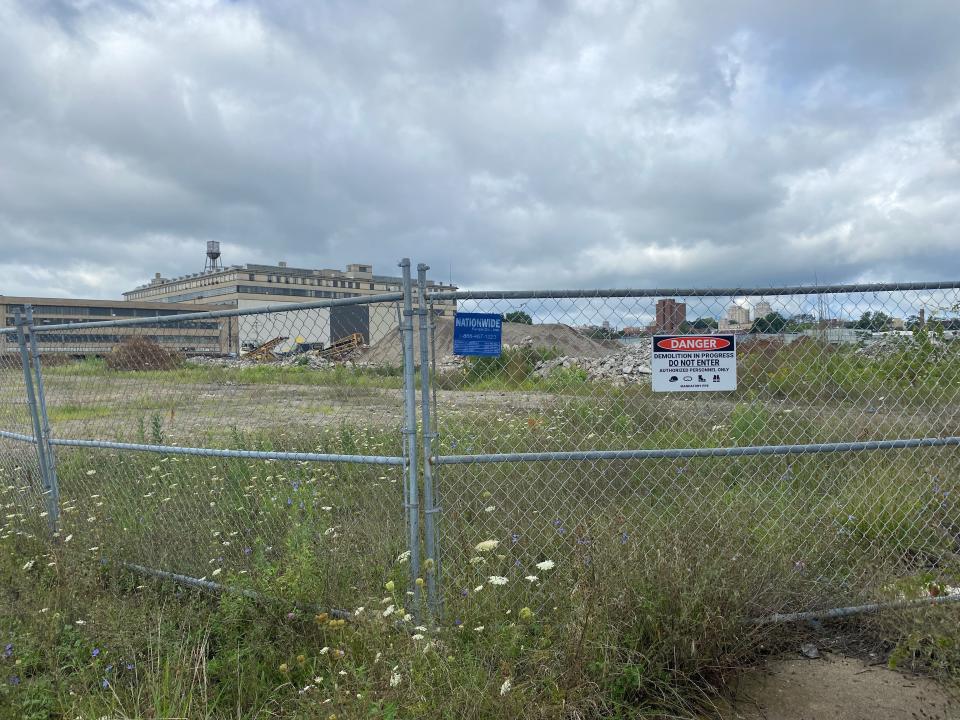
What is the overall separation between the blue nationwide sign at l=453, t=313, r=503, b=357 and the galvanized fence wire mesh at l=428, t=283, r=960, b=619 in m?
0.09

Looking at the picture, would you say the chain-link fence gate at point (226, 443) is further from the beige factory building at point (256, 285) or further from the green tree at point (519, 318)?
the beige factory building at point (256, 285)

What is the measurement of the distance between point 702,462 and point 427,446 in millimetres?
→ 2317

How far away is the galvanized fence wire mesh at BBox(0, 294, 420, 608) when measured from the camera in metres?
3.99

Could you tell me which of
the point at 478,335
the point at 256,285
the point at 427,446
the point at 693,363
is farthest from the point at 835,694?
the point at 256,285

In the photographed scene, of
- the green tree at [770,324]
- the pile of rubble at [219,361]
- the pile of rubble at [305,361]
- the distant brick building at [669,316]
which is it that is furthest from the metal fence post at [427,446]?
the green tree at [770,324]

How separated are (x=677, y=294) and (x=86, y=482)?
507cm

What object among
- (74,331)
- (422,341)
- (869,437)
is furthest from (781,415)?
(74,331)

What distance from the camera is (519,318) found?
3.77m

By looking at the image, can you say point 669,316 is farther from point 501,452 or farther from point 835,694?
point 835,694

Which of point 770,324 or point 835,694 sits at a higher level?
point 770,324

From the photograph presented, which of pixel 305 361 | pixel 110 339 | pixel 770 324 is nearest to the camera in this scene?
pixel 770 324

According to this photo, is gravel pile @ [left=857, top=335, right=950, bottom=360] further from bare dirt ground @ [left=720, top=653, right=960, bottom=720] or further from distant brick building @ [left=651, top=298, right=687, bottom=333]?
bare dirt ground @ [left=720, top=653, right=960, bottom=720]

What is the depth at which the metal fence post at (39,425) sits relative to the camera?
5.44 meters

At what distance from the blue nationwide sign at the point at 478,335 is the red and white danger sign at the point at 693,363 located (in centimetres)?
90
